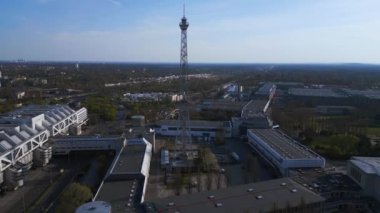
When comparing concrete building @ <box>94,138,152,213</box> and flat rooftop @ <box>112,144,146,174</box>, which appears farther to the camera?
flat rooftop @ <box>112,144,146,174</box>

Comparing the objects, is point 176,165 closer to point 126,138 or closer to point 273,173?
point 126,138

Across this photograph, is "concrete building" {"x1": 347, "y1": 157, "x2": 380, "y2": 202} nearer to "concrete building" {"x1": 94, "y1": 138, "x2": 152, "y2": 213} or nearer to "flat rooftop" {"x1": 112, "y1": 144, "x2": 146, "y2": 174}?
"concrete building" {"x1": 94, "y1": 138, "x2": 152, "y2": 213}

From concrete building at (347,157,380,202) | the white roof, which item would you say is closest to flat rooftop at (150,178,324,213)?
concrete building at (347,157,380,202)

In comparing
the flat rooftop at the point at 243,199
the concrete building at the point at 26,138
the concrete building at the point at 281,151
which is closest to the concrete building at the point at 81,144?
the concrete building at the point at 26,138

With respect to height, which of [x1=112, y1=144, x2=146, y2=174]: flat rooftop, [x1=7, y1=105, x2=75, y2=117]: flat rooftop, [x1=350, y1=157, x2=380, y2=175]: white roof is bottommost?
[x1=112, y1=144, x2=146, y2=174]: flat rooftop

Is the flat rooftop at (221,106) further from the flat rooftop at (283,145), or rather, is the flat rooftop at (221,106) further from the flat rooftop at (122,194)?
the flat rooftop at (122,194)

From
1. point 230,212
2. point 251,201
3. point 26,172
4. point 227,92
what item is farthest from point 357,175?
point 227,92

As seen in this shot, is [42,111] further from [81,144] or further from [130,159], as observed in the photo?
[130,159]
